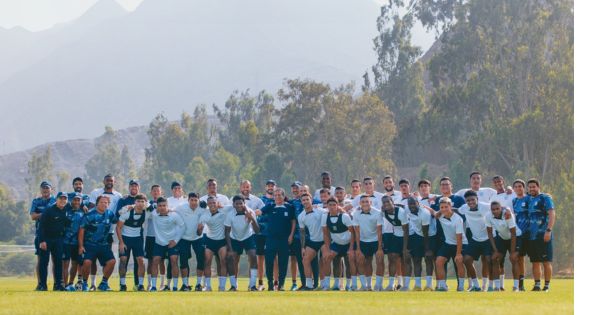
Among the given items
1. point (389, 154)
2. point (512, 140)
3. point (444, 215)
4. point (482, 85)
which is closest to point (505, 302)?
point (444, 215)

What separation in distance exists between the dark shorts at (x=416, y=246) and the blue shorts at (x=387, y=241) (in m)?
0.41

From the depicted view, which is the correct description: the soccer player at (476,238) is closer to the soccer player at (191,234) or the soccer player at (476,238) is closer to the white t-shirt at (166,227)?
the soccer player at (191,234)

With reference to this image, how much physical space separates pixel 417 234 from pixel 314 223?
2.31 metres

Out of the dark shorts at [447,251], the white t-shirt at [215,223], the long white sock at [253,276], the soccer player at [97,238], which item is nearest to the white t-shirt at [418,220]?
the dark shorts at [447,251]

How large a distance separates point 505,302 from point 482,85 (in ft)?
154

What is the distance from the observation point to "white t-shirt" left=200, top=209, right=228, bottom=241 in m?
24.3

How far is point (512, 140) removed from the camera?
60.0 meters

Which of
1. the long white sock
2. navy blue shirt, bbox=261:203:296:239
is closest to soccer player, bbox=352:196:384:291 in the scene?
navy blue shirt, bbox=261:203:296:239

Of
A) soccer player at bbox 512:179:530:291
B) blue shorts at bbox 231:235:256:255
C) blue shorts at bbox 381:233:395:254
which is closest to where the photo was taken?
soccer player at bbox 512:179:530:291

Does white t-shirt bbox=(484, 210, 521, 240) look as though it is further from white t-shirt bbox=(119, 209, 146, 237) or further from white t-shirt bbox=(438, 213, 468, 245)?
white t-shirt bbox=(119, 209, 146, 237)

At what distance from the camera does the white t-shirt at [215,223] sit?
2434 centimetres

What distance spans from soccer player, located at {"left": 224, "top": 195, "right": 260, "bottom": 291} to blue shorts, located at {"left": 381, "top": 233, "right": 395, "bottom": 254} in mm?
2788

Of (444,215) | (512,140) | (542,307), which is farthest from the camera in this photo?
(512,140)
